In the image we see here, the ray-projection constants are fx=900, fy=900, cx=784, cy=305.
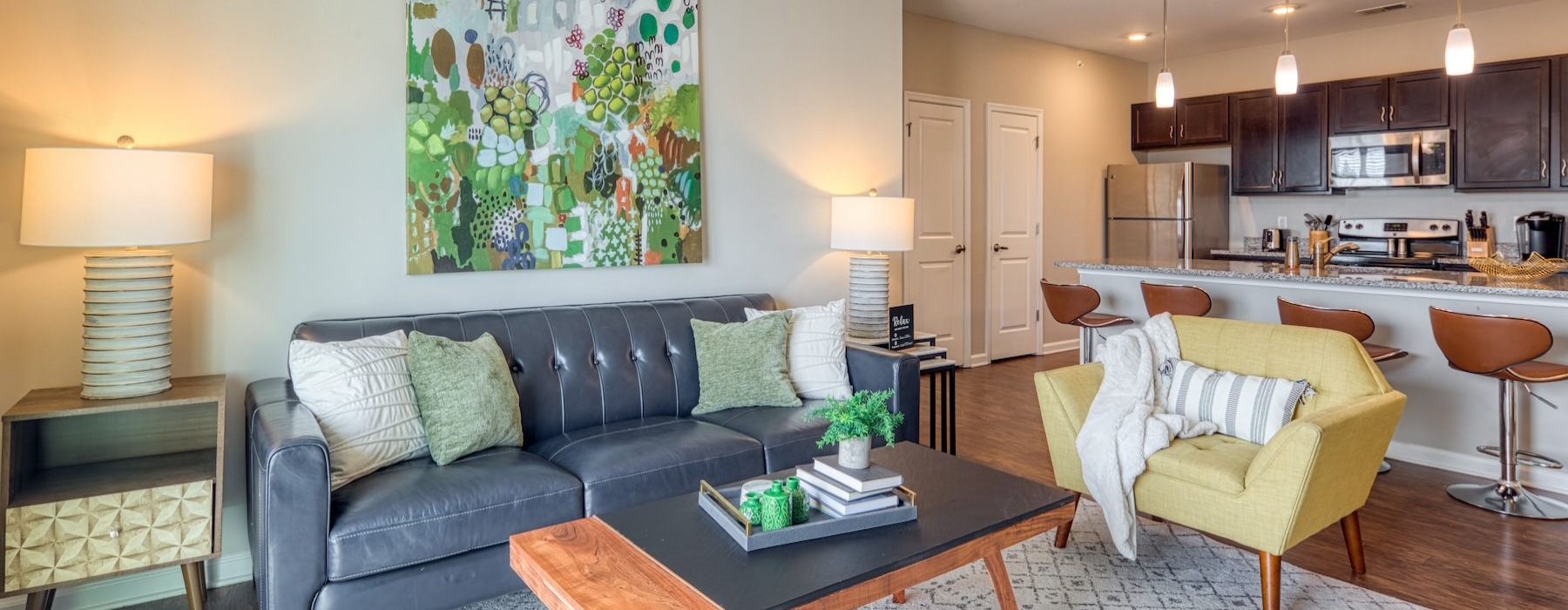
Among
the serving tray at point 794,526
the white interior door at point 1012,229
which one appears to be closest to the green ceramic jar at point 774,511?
the serving tray at point 794,526

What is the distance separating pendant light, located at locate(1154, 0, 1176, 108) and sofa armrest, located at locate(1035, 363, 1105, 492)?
2221mm

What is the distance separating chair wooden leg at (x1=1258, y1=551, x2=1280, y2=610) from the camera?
2.47m

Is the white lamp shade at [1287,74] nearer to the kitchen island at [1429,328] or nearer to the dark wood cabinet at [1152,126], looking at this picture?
the kitchen island at [1429,328]

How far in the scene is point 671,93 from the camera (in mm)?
3887

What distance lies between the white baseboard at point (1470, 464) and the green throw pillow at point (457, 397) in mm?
3958

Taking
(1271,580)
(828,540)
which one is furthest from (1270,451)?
(828,540)

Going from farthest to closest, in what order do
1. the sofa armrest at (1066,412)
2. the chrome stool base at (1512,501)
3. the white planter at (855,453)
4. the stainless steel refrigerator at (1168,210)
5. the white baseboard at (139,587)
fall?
the stainless steel refrigerator at (1168,210)
the chrome stool base at (1512,501)
the sofa armrest at (1066,412)
the white baseboard at (139,587)
the white planter at (855,453)

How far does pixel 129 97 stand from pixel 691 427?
2048mm

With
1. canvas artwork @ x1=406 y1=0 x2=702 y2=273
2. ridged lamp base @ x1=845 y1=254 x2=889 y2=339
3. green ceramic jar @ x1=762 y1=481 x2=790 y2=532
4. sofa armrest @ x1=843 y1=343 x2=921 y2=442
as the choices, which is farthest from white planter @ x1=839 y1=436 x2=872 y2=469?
ridged lamp base @ x1=845 y1=254 x2=889 y2=339

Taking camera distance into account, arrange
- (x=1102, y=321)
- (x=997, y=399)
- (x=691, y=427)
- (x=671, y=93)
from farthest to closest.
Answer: (x=997, y=399)
(x=1102, y=321)
(x=671, y=93)
(x=691, y=427)

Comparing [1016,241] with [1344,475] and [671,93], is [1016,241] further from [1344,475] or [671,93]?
[1344,475]

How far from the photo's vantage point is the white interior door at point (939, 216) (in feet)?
20.5

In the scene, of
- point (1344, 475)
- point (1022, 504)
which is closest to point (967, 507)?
point (1022, 504)

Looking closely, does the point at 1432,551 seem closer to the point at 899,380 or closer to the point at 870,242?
the point at 899,380
